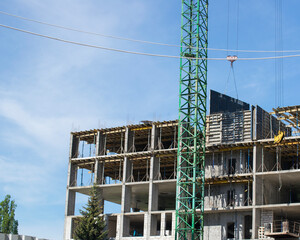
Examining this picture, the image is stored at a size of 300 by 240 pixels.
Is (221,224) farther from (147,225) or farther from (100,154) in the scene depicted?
(100,154)

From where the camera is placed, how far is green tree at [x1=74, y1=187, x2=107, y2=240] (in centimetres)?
7262

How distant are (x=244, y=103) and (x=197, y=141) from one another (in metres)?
8.54

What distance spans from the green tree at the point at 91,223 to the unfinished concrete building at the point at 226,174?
356 cm

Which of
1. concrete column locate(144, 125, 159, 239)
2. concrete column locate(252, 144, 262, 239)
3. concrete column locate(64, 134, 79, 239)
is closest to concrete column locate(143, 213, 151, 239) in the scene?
concrete column locate(144, 125, 159, 239)

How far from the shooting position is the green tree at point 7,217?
9181 cm

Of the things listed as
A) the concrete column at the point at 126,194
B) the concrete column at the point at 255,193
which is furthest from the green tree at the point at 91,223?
the concrete column at the point at 255,193

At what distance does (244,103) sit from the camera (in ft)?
248

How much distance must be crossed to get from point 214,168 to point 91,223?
16641 millimetres

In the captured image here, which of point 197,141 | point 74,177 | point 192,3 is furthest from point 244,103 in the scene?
point 74,177

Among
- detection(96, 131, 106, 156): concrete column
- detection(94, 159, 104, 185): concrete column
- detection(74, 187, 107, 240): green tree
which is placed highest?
detection(96, 131, 106, 156): concrete column

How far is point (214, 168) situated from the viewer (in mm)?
73562

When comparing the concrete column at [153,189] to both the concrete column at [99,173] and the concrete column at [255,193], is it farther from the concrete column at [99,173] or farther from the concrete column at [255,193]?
the concrete column at [255,193]

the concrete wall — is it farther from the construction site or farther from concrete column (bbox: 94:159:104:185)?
concrete column (bbox: 94:159:104:185)

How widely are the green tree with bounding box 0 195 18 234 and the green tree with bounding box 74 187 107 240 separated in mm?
20950
